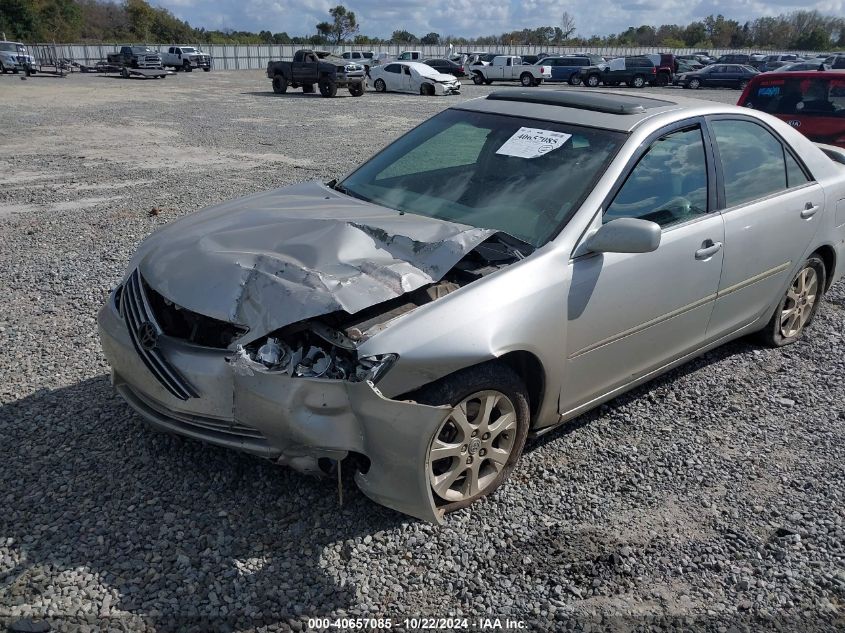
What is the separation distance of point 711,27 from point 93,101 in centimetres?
9451

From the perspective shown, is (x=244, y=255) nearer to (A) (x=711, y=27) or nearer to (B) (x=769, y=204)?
(B) (x=769, y=204)

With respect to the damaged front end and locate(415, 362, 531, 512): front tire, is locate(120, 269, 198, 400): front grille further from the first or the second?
locate(415, 362, 531, 512): front tire

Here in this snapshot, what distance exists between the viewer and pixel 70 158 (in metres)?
12.0

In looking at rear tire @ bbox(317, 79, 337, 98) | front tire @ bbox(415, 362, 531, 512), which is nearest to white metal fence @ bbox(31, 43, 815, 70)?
rear tire @ bbox(317, 79, 337, 98)

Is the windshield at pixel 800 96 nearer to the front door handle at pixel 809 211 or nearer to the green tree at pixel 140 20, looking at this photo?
the front door handle at pixel 809 211

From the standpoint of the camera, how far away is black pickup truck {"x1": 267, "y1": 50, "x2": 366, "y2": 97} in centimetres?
2744

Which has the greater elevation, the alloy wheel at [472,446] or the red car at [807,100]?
the red car at [807,100]

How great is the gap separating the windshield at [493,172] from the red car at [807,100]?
638 centimetres

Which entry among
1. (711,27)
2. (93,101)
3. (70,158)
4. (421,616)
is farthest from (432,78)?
(711,27)

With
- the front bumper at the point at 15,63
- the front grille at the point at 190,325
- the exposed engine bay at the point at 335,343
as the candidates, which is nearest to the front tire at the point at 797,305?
the exposed engine bay at the point at 335,343

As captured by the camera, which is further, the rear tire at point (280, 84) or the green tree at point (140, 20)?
the green tree at point (140, 20)

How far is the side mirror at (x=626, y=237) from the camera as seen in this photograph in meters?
3.12

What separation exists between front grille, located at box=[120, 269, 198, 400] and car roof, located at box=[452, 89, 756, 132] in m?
2.23

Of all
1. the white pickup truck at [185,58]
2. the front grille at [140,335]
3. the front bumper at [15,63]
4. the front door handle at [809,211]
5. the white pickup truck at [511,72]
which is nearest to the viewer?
the front grille at [140,335]
